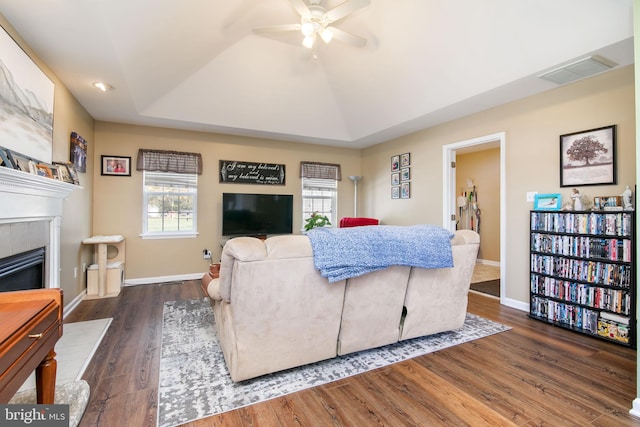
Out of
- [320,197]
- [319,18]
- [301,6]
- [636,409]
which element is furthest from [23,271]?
[320,197]

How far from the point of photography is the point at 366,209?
20.7 feet

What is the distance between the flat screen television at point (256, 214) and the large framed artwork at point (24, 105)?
2491 millimetres

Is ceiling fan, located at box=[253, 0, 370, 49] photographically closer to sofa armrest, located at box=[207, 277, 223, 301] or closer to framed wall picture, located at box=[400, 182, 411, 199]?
sofa armrest, located at box=[207, 277, 223, 301]

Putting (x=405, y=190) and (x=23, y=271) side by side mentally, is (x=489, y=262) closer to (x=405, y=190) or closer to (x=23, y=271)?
(x=405, y=190)

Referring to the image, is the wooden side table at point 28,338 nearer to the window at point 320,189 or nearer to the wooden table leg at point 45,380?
the wooden table leg at point 45,380

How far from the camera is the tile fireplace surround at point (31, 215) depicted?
196 centimetres

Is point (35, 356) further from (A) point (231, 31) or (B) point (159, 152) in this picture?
(B) point (159, 152)

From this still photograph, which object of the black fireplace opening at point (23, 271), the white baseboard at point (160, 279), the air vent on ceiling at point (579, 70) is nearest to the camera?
the black fireplace opening at point (23, 271)

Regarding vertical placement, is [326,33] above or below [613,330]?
above

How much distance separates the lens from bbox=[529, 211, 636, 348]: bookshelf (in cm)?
255

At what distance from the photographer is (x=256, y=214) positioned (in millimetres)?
5199

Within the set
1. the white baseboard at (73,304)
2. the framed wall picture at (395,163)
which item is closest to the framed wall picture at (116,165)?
the white baseboard at (73,304)

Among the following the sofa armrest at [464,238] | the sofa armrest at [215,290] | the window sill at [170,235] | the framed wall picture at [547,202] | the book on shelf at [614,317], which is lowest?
the book on shelf at [614,317]

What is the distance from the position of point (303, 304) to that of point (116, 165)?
13.6 ft
